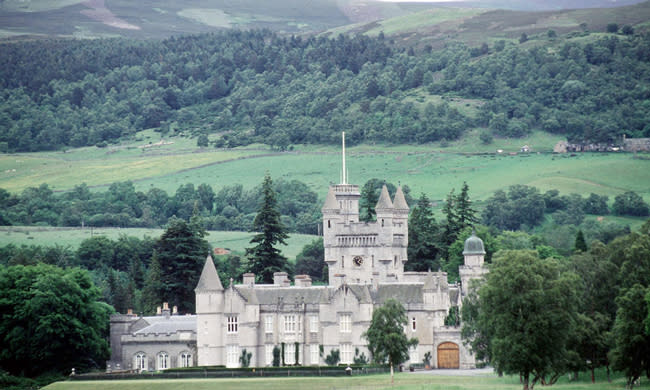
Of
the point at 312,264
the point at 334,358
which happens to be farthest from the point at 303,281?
the point at 312,264

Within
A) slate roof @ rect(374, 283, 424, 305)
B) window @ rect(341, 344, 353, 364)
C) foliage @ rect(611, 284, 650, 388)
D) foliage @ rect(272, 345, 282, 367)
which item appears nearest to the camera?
foliage @ rect(611, 284, 650, 388)

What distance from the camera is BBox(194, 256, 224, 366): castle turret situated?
3750 inches

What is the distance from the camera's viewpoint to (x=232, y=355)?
9550 cm

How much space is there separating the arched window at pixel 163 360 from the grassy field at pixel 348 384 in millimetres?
11647

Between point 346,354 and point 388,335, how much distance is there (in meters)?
9.54

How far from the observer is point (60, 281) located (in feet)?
320

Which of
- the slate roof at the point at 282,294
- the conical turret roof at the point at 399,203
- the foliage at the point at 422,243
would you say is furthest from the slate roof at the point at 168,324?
the foliage at the point at 422,243

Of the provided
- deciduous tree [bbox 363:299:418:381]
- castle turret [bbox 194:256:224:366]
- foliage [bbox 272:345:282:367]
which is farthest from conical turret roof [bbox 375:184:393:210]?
deciduous tree [bbox 363:299:418:381]

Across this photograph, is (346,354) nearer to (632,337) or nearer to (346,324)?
(346,324)

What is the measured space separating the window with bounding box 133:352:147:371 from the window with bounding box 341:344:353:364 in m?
15.7

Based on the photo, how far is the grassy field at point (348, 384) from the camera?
76.4 m

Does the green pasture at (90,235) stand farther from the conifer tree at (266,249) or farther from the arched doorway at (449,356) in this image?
the arched doorway at (449,356)

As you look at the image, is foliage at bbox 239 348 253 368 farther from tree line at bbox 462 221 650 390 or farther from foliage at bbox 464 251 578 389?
foliage at bbox 464 251 578 389

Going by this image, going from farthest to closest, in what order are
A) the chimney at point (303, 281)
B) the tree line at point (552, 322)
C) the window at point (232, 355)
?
1. the chimney at point (303, 281)
2. the window at point (232, 355)
3. the tree line at point (552, 322)
